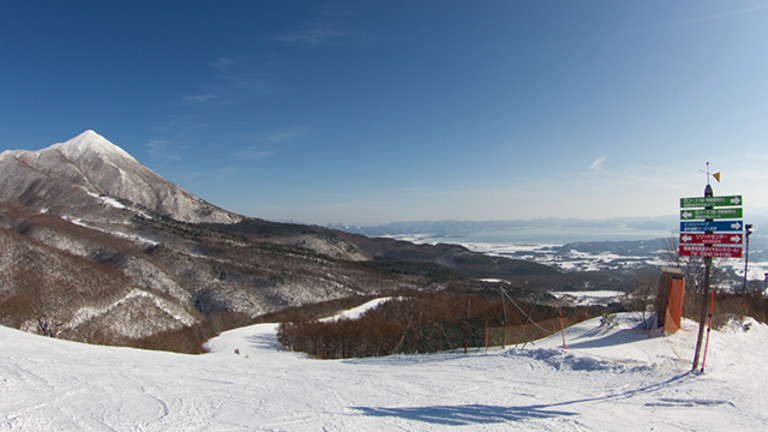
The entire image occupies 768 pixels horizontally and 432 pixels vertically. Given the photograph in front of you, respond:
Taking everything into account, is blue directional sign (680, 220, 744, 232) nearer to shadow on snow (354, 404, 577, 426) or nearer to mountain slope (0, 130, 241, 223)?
shadow on snow (354, 404, 577, 426)

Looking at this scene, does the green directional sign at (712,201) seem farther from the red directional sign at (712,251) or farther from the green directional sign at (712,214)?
the red directional sign at (712,251)

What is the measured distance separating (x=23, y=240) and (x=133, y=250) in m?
13.3

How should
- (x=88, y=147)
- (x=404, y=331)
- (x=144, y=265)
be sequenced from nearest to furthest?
(x=404, y=331)
(x=144, y=265)
(x=88, y=147)

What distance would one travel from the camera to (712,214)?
9.72 metres

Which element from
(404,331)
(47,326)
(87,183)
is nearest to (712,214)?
(404,331)

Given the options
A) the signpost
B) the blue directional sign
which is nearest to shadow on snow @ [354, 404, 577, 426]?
the signpost

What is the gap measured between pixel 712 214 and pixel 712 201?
0.32 meters

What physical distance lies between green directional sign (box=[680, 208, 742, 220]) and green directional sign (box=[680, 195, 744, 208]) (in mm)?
131

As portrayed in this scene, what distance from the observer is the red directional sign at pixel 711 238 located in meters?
9.31

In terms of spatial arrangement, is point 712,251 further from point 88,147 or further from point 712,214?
point 88,147

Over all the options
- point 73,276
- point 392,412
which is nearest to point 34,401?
point 392,412

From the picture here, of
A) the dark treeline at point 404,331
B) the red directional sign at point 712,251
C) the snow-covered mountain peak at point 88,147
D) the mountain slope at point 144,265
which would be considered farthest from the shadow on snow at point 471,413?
the snow-covered mountain peak at point 88,147

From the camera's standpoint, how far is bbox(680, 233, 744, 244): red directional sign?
30.6 ft

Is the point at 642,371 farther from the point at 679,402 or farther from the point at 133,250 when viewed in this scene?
the point at 133,250
